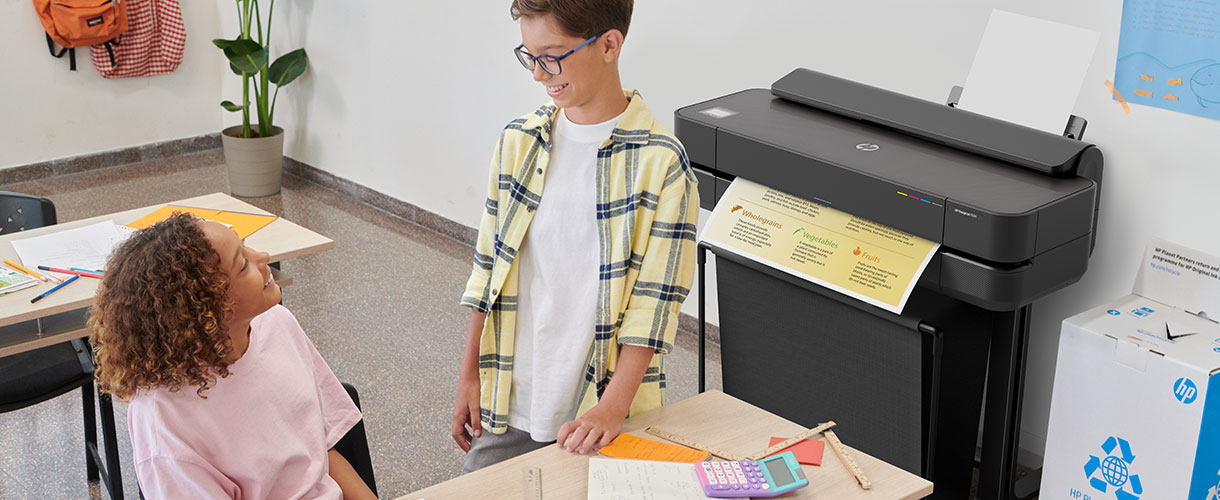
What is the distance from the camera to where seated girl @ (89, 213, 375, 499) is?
1.43 meters

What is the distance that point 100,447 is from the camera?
9.75ft

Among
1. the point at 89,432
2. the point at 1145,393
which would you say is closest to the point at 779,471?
the point at 1145,393

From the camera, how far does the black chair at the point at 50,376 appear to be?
2.46m

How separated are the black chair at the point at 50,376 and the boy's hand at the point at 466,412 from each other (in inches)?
34.8

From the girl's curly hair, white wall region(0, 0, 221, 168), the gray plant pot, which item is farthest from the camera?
white wall region(0, 0, 221, 168)

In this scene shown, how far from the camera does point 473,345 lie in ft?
6.20

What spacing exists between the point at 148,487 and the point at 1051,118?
1.83 metres

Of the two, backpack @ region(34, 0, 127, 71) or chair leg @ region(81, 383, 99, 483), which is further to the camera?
backpack @ region(34, 0, 127, 71)

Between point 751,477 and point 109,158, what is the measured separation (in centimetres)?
483

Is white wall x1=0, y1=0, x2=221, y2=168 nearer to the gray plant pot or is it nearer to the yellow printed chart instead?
the gray plant pot

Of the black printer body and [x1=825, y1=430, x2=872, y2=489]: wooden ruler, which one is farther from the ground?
the black printer body

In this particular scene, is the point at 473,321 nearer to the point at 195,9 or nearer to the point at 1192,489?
the point at 1192,489

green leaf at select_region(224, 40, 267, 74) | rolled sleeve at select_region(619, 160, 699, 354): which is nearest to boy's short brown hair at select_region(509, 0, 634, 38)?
rolled sleeve at select_region(619, 160, 699, 354)

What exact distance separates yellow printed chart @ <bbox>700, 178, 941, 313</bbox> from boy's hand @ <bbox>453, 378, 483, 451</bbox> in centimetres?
79
